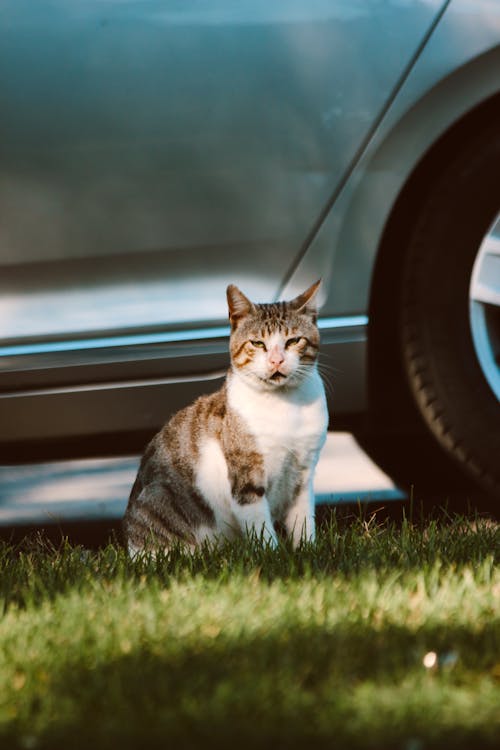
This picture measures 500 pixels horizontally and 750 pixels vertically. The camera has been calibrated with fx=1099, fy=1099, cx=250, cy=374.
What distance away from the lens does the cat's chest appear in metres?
3.16

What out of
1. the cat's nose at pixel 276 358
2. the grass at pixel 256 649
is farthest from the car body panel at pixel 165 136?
the grass at pixel 256 649

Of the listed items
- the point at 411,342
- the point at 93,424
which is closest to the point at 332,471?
the point at 411,342

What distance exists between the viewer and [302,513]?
3271 mm

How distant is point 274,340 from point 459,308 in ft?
1.82

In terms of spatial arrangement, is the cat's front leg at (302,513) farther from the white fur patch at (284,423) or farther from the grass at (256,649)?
the grass at (256,649)

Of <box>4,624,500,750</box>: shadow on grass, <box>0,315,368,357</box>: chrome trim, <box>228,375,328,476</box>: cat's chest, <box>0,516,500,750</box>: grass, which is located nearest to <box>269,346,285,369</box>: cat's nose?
<box>228,375,328,476</box>: cat's chest

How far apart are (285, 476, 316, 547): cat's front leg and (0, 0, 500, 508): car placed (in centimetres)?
25

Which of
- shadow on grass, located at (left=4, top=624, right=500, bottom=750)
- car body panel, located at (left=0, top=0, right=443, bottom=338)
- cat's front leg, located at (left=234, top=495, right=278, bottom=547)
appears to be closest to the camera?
shadow on grass, located at (left=4, top=624, right=500, bottom=750)

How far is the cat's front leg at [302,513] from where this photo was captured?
10.6 feet

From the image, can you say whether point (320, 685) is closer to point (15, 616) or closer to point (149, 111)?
point (15, 616)

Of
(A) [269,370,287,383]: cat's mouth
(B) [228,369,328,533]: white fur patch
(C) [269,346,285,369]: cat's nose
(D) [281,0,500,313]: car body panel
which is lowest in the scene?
(B) [228,369,328,533]: white fur patch

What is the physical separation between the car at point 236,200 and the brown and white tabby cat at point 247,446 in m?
0.08

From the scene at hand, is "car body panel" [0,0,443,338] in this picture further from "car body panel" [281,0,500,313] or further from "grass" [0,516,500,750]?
"grass" [0,516,500,750]

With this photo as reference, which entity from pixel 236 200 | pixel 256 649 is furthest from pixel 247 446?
pixel 256 649
